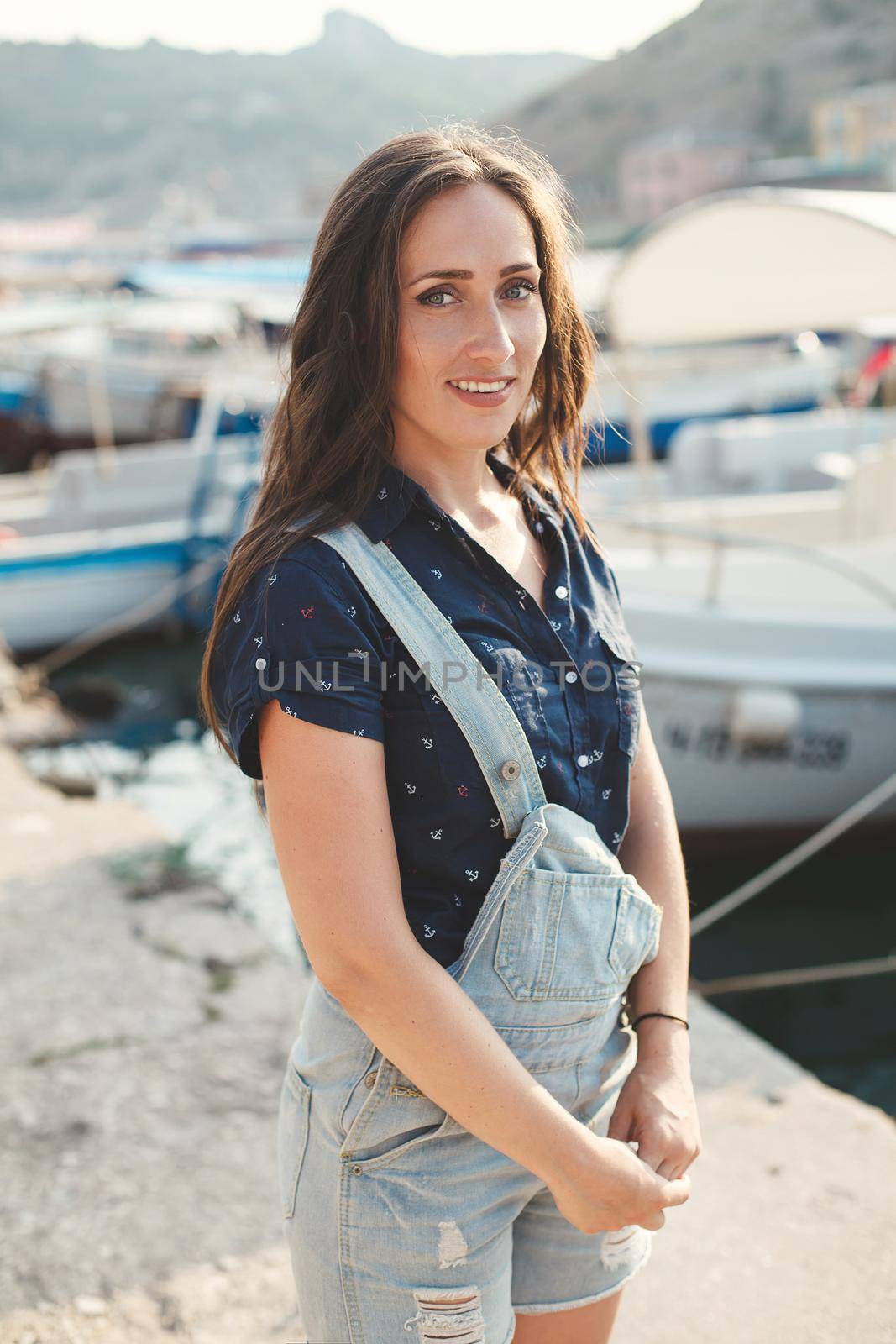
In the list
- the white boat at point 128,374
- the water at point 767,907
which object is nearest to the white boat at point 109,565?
the water at point 767,907

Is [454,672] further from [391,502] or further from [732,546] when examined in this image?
[732,546]

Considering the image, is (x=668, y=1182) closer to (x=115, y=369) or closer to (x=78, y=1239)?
(x=78, y=1239)

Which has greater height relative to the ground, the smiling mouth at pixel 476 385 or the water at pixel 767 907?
the smiling mouth at pixel 476 385

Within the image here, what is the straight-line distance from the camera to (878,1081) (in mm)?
4355

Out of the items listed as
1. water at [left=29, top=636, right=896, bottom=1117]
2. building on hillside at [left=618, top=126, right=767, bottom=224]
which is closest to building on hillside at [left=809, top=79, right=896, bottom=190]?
building on hillside at [left=618, top=126, right=767, bottom=224]

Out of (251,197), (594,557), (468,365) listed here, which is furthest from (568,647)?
(251,197)

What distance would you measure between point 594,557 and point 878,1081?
3.57 m

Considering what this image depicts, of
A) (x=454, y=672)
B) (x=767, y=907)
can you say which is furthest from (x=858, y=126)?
(x=454, y=672)

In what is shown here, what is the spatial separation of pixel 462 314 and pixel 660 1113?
95 cm

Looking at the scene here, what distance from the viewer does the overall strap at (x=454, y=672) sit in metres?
1.20

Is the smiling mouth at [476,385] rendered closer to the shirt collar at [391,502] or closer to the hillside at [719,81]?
the shirt collar at [391,502]

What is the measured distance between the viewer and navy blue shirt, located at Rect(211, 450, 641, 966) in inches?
45.4

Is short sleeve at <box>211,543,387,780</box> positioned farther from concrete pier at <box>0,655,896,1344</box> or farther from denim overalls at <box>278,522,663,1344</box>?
concrete pier at <box>0,655,896,1344</box>

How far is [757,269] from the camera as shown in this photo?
5727 mm
